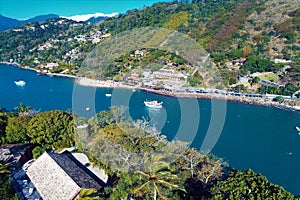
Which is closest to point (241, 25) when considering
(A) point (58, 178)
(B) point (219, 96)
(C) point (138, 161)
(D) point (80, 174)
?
(B) point (219, 96)

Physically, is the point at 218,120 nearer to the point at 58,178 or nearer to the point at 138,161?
the point at 138,161

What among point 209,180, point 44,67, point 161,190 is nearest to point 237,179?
point 209,180

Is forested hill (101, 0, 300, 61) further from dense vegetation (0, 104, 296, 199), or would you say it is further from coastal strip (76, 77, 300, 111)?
dense vegetation (0, 104, 296, 199)

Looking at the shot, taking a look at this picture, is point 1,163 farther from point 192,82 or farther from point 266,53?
point 266,53

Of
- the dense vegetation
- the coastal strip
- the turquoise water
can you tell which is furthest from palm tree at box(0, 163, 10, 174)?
the coastal strip

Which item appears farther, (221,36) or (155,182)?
(221,36)

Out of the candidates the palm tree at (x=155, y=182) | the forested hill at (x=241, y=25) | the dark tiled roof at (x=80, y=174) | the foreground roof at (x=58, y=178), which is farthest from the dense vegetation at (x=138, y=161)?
the forested hill at (x=241, y=25)

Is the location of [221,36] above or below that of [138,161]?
above
